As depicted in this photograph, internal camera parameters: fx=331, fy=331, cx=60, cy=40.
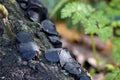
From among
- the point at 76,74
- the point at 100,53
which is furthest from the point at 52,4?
the point at 76,74

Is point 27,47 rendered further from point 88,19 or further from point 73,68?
point 88,19

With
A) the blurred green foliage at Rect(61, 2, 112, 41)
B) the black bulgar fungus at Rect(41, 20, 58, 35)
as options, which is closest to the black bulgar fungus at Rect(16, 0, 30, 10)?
the black bulgar fungus at Rect(41, 20, 58, 35)

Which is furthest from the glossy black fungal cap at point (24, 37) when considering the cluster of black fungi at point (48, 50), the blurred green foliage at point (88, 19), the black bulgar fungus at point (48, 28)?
the blurred green foliage at point (88, 19)

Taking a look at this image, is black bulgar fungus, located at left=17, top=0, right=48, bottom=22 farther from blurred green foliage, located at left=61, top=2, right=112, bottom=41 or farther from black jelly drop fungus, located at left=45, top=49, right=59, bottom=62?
blurred green foliage, located at left=61, top=2, right=112, bottom=41

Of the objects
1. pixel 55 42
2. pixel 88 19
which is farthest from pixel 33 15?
pixel 88 19

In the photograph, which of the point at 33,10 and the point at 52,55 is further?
the point at 33,10

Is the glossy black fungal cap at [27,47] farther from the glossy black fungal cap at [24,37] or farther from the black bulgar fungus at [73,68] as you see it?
the black bulgar fungus at [73,68]
